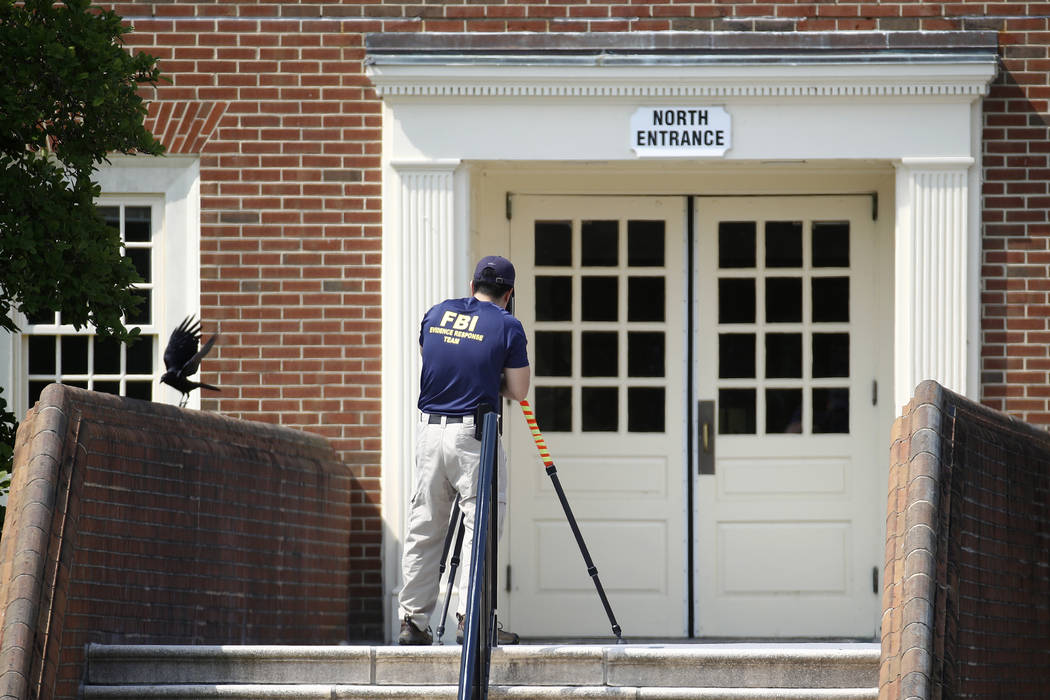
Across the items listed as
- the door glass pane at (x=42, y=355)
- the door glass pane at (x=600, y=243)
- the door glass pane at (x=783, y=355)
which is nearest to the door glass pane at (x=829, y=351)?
the door glass pane at (x=783, y=355)

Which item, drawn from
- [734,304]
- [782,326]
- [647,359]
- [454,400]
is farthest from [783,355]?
[454,400]

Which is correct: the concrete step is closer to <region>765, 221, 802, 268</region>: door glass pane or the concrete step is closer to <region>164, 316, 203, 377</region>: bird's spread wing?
<region>164, 316, 203, 377</region>: bird's spread wing

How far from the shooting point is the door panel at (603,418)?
8586mm

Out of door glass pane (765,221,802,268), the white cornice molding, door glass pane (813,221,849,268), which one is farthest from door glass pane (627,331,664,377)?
the white cornice molding

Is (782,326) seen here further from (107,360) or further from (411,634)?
(107,360)

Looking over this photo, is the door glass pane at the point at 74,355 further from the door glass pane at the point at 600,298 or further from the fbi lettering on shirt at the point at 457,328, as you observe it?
the fbi lettering on shirt at the point at 457,328

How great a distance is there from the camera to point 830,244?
8.61m

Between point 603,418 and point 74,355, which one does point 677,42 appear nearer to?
point 603,418

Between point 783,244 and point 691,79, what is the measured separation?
1.33 m

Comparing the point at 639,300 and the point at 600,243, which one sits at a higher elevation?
the point at 600,243

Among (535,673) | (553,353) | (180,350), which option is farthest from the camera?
(553,353)

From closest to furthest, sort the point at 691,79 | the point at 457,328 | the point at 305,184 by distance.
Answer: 1. the point at 457,328
2. the point at 691,79
3. the point at 305,184

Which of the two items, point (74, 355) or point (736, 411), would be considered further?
→ point (736, 411)

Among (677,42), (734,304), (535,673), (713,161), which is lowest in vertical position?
(535,673)
